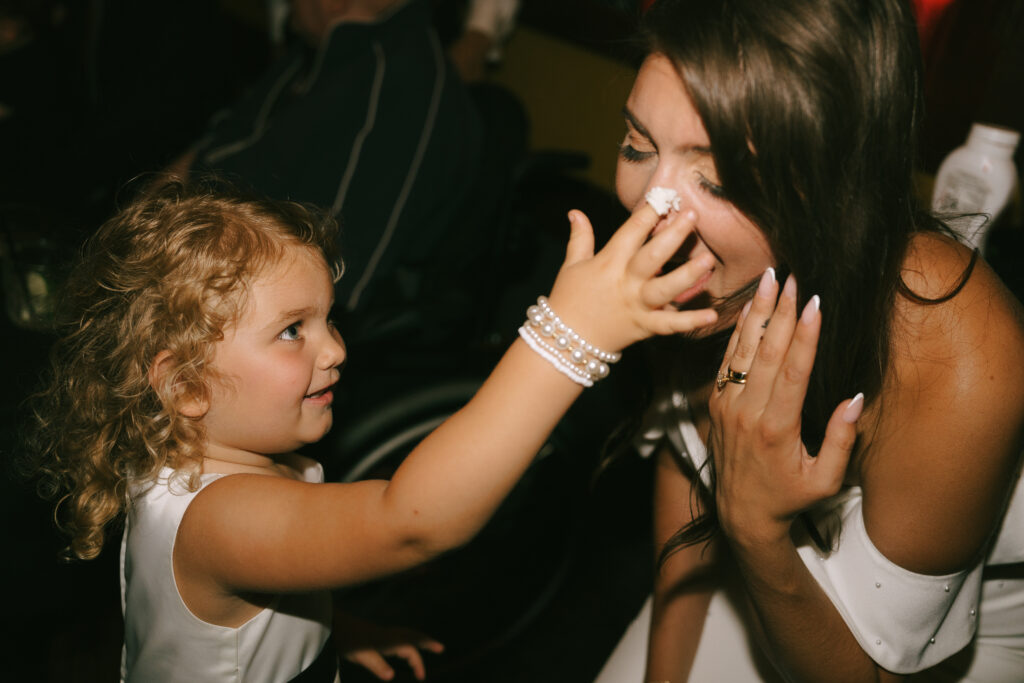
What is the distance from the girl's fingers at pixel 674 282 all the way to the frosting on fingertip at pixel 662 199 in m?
0.13

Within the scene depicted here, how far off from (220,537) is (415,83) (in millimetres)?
1275

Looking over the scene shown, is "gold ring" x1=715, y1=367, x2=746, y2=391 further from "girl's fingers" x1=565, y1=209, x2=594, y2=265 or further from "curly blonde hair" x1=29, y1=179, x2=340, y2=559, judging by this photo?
"curly blonde hair" x1=29, y1=179, x2=340, y2=559

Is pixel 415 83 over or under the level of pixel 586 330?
under

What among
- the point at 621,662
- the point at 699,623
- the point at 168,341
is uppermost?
the point at 168,341

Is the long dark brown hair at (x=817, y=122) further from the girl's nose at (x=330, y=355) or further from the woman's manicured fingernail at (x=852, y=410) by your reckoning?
the girl's nose at (x=330, y=355)

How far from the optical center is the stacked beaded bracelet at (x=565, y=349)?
2.13 ft

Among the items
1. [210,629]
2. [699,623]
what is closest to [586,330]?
[210,629]

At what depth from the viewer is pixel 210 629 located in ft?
2.88

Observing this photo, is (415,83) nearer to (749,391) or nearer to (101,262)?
(101,262)

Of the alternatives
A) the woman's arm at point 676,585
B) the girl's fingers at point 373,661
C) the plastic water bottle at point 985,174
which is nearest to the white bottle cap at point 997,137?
the plastic water bottle at point 985,174

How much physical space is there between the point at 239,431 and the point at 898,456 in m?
0.82

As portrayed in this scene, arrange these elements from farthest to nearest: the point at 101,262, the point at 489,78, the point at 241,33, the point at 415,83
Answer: the point at 241,33 → the point at 489,78 → the point at 415,83 → the point at 101,262

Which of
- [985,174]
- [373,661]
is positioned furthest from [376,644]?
[985,174]

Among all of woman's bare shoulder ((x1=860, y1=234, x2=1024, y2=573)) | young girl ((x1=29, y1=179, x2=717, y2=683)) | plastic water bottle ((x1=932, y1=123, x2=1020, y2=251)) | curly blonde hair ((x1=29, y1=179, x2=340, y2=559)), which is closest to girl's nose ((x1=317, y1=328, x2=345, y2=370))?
young girl ((x1=29, y1=179, x2=717, y2=683))
